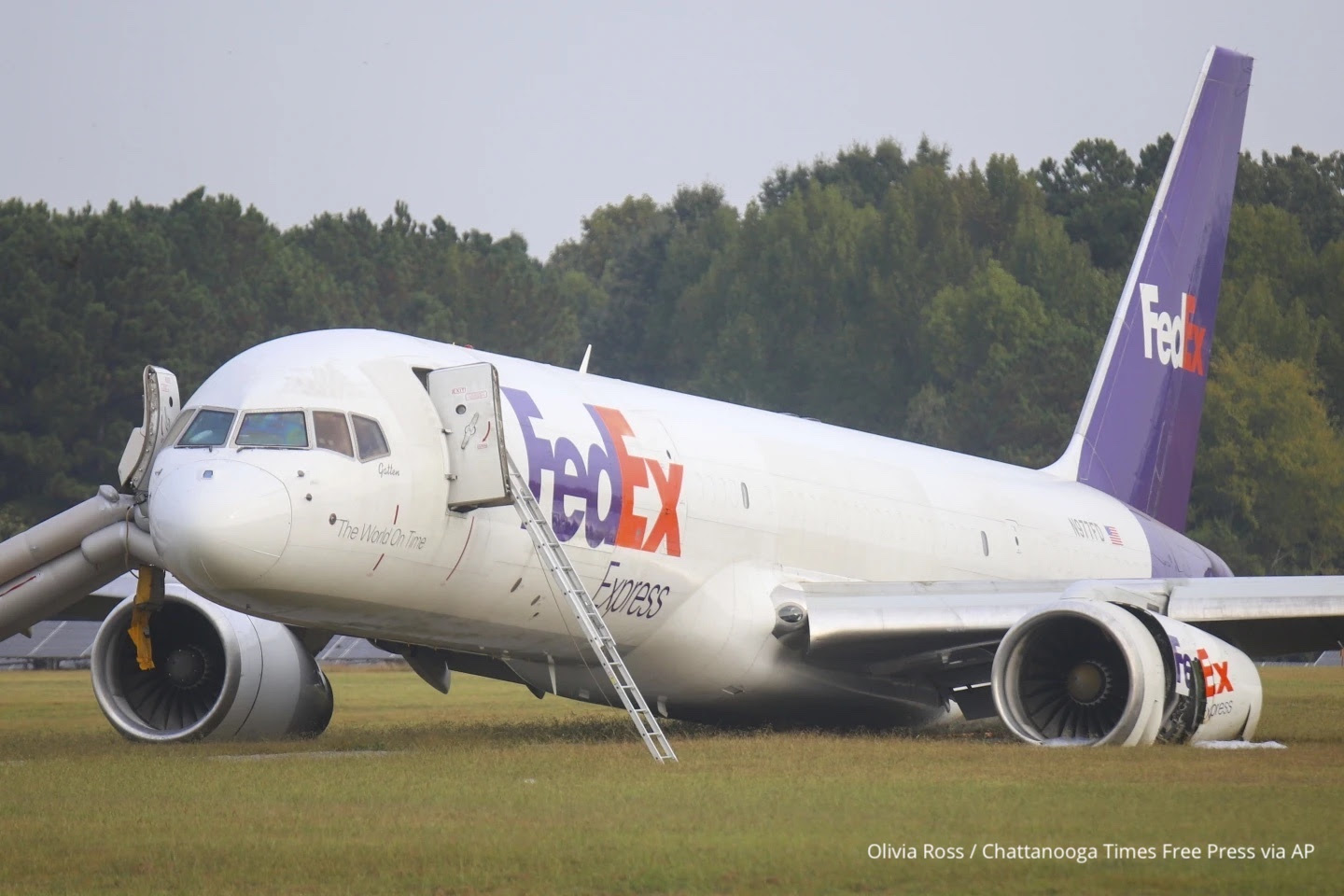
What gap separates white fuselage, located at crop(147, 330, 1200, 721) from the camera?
15008mm

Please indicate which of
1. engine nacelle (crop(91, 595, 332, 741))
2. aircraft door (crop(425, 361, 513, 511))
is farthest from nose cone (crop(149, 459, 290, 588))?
engine nacelle (crop(91, 595, 332, 741))

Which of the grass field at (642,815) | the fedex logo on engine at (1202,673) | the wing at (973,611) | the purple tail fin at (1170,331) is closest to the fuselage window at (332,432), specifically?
the grass field at (642,815)

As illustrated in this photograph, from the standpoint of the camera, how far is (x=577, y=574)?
54.9 ft

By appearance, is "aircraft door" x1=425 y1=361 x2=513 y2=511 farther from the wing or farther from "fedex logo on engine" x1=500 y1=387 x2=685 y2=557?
the wing

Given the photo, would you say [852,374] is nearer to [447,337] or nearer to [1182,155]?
[447,337]

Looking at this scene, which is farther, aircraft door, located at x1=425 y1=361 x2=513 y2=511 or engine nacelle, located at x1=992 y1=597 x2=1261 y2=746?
engine nacelle, located at x1=992 y1=597 x2=1261 y2=746

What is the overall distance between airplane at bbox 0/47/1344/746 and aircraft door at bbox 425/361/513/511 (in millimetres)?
23

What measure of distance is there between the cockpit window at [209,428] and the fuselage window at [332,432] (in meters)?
0.66

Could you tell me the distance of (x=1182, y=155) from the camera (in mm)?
28312

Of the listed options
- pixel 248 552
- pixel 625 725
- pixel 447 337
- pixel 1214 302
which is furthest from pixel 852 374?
pixel 248 552

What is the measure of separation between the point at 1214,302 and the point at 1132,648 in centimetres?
1420

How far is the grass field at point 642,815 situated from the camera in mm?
9523

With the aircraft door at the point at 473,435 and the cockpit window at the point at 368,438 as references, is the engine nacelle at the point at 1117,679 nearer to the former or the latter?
the aircraft door at the point at 473,435

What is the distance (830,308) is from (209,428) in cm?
6853
